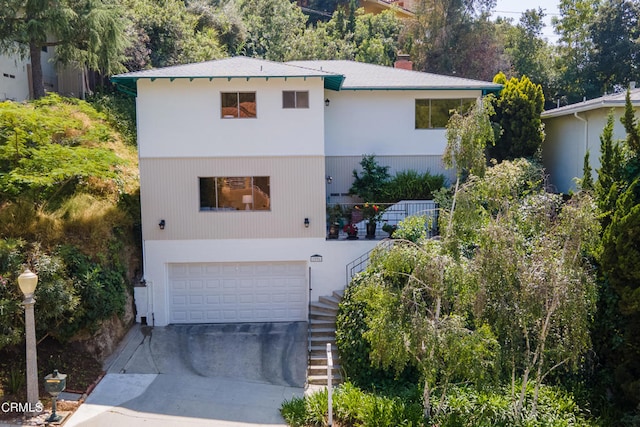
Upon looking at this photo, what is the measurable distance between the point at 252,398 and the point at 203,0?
99.2ft

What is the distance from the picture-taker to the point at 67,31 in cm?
2061

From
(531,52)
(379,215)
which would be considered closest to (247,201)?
(379,215)

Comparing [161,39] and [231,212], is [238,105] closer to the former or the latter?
[231,212]

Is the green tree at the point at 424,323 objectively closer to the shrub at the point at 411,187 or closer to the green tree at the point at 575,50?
the shrub at the point at 411,187

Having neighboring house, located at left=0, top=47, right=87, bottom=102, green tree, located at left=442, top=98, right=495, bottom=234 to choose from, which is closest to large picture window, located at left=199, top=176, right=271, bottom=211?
green tree, located at left=442, top=98, right=495, bottom=234

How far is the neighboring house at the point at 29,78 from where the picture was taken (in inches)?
895

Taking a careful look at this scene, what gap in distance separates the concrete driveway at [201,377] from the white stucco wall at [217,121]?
497 centimetres

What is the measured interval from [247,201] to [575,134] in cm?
1138

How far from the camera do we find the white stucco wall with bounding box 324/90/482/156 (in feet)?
58.6

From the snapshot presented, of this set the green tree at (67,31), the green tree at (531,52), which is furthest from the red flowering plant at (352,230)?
the green tree at (531,52)

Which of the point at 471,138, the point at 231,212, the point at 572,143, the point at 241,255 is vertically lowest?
the point at 241,255

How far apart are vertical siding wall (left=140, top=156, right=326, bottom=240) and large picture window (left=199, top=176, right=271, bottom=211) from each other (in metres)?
0.16

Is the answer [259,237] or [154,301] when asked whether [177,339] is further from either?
[259,237]

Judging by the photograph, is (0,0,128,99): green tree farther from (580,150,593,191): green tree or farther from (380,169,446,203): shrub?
(580,150,593,191): green tree
